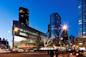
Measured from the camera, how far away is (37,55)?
11352mm

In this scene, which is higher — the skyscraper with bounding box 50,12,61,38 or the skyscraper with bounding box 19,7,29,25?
the skyscraper with bounding box 19,7,29,25

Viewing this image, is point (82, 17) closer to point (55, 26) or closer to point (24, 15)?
point (24, 15)

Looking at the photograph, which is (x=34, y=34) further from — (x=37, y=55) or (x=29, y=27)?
(x=37, y=55)

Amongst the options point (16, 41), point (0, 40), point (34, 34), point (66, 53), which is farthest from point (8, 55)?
point (0, 40)

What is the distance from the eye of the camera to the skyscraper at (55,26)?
175ft

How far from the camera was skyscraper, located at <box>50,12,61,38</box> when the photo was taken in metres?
53.4

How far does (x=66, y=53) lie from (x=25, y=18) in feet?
203

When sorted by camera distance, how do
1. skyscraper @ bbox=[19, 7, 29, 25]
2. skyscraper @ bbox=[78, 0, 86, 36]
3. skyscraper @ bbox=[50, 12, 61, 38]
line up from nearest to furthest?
skyscraper @ bbox=[50, 12, 61, 38], skyscraper @ bbox=[19, 7, 29, 25], skyscraper @ bbox=[78, 0, 86, 36]

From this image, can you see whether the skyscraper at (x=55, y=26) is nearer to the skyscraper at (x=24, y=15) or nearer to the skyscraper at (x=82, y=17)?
the skyscraper at (x=24, y=15)

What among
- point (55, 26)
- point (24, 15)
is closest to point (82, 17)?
point (24, 15)

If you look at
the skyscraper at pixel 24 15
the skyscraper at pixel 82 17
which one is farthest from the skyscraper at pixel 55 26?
the skyscraper at pixel 82 17

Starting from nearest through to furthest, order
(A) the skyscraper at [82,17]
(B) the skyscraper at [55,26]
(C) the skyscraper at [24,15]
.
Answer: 1. (B) the skyscraper at [55,26]
2. (C) the skyscraper at [24,15]
3. (A) the skyscraper at [82,17]

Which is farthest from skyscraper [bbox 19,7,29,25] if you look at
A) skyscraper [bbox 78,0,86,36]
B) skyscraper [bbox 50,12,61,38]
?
skyscraper [bbox 78,0,86,36]

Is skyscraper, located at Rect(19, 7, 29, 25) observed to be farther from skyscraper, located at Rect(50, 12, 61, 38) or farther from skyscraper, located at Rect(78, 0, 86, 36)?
skyscraper, located at Rect(78, 0, 86, 36)
